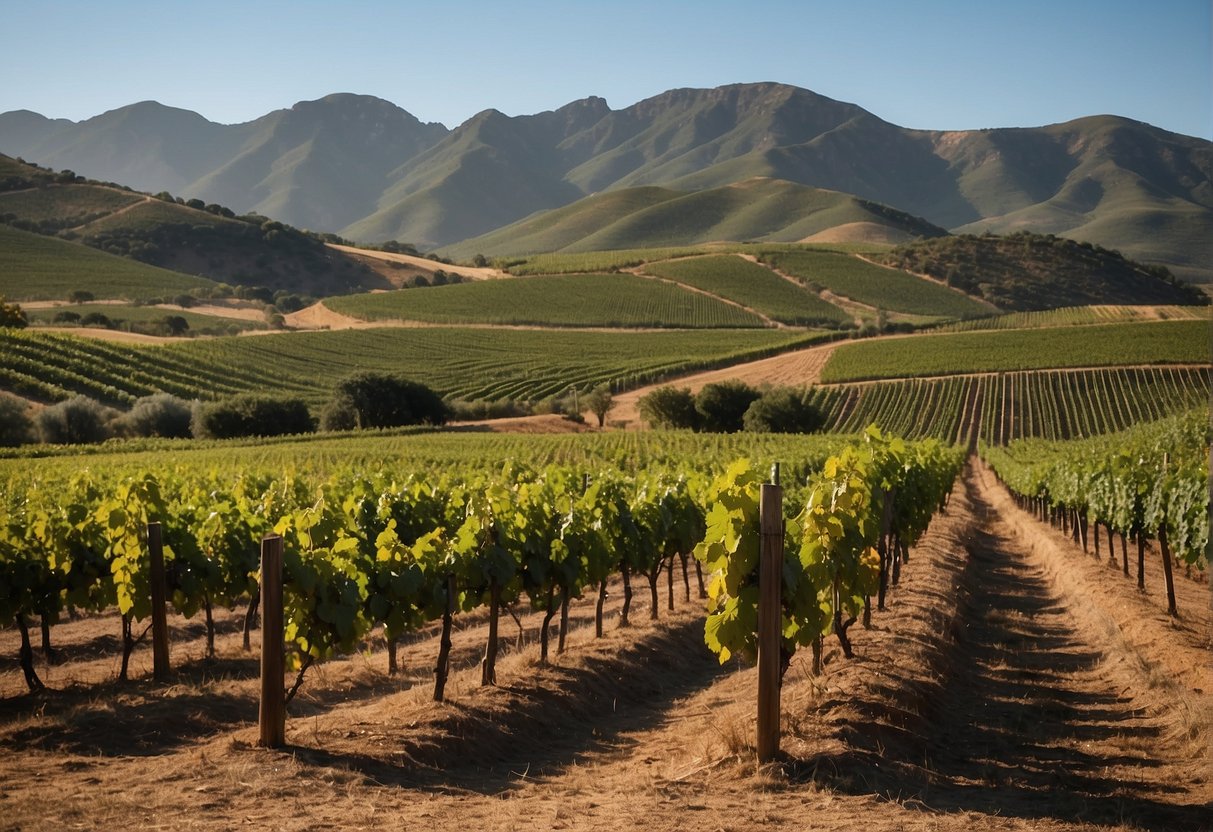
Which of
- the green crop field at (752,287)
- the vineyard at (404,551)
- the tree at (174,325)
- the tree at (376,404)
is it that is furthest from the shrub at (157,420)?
the green crop field at (752,287)

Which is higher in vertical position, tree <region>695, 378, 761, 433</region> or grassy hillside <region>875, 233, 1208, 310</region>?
grassy hillside <region>875, 233, 1208, 310</region>

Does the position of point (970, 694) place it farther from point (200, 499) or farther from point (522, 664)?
point (200, 499)

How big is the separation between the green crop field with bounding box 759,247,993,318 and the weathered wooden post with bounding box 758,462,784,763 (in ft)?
369

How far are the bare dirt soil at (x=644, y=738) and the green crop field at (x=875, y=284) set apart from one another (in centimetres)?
10837

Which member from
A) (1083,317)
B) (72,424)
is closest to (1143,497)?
(72,424)

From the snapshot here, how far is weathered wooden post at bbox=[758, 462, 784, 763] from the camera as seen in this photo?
23.6 feet

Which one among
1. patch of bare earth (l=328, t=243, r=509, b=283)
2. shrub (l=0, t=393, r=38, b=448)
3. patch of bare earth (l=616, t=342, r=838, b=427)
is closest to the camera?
shrub (l=0, t=393, r=38, b=448)

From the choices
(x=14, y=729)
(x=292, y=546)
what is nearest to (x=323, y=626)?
(x=292, y=546)

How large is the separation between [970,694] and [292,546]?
6.69m

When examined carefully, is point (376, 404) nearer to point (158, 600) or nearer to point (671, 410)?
point (671, 410)

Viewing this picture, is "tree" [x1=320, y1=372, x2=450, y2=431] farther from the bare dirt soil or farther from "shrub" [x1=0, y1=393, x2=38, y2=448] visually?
the bare dirt soil

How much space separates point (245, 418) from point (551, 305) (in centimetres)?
5698

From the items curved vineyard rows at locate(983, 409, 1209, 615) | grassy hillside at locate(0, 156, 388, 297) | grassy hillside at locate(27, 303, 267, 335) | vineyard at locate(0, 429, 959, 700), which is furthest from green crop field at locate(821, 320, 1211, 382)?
grassy hillside at locate(0, 156, 388, 297)

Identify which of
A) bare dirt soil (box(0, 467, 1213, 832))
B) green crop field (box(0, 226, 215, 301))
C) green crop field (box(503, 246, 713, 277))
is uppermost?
green crop field (box(503, 246, 713, 277))
